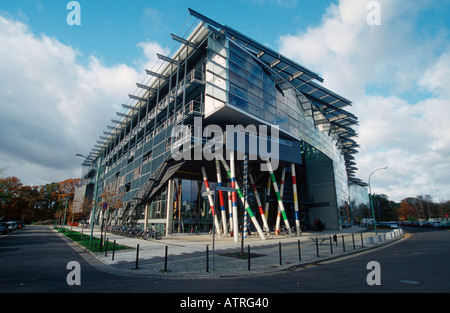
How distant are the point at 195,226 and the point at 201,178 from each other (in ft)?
21.0

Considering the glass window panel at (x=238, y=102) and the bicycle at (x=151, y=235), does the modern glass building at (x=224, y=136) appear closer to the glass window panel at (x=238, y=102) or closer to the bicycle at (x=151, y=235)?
the glass window panel at (x=238, y=102)

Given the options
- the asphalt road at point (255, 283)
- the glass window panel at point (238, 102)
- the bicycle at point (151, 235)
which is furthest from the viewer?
the glass window panel at point (238, 102)

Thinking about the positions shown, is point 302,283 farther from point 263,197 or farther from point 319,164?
point 319,164

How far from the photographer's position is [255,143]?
90.7 feet

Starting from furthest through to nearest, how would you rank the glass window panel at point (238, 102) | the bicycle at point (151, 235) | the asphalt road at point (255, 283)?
1. the glass window panel at point (238, 102)
2. the bicycle at point (151, 235)
3. the asphalt road at point (255, 283)

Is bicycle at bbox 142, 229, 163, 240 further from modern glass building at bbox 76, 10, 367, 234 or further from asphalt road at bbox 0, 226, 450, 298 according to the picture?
asphalt road at bbox 0, 226, 450, 298

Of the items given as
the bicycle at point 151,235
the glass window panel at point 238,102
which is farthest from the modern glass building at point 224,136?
the bicycle at point 151,235

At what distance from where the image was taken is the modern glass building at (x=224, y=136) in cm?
2620

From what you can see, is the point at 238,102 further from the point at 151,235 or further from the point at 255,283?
the point at 255,283

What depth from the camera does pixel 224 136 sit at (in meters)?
25.8

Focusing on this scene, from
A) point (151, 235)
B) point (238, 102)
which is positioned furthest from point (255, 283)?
point (238, 102)

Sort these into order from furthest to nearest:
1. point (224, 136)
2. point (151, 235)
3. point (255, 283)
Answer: point (224, 136) → point (151, 235) → point (255, 283)

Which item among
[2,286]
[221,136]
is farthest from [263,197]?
[2,286]

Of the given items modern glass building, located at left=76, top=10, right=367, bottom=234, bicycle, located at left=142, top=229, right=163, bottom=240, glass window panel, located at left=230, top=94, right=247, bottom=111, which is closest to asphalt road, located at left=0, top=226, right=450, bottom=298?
modern glass building, located at left=76, top=10, right=367, bottom=234
